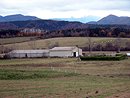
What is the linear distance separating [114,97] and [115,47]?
372ft

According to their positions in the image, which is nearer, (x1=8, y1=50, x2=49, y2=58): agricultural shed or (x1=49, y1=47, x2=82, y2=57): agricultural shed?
(x1=49, y1=47, x2=82, y2=57): agricultural shed

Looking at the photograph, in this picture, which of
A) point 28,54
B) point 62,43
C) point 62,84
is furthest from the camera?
point 62,43

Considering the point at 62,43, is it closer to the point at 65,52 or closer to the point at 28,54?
the point at 28,54

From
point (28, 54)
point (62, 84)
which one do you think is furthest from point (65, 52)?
point (62, 84)

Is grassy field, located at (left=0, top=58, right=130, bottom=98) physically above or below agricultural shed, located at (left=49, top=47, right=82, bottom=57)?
above

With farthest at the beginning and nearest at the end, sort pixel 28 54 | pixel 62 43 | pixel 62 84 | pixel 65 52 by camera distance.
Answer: pixel 62 43, pixel 28 54, pixel 65 52, pixel 62 84

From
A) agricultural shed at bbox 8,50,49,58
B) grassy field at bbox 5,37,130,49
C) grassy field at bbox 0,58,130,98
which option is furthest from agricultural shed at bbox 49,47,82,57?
grassy field at bbox 0,58,130,98

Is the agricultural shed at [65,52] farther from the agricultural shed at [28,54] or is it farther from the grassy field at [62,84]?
the grassy field at [62,84]

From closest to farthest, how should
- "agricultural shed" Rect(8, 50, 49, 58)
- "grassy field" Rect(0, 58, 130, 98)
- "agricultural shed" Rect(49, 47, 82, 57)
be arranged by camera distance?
"grassy field" Rect(0, 58, 130, 98) → "agricultural shed" Rect(49, 47, 82, 57) → "agricultural shed" Rect(8, 50, 49, 58)

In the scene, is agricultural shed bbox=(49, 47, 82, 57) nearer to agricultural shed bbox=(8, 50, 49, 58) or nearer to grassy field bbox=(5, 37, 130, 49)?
agricultural shed bbox=(8, 50, 49, 58)

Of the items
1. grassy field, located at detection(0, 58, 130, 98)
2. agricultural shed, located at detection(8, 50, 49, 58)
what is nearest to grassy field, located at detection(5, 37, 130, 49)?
agricultural shed, located at detection(8, 50, 49, 58)

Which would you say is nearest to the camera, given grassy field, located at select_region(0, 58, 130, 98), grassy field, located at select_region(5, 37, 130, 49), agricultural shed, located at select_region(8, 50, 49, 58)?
grassy field, located at select_region(0, 58, 130, 98)

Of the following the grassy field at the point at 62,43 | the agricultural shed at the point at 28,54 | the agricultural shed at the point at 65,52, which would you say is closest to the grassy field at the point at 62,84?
the agricultural shed at the point at 65,52

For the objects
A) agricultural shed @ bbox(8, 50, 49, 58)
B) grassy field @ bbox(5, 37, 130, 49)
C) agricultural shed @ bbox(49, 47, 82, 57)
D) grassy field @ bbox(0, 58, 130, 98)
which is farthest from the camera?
grassy field @ bbox(5, 37, 130, 49)
